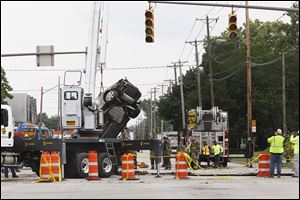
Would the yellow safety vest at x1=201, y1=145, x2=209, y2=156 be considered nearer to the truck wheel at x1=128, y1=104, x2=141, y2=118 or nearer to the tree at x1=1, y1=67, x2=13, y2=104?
the truck wheel at x1=128, y1=104, x2=141, y2=118

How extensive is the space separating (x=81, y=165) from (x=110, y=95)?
156 inches

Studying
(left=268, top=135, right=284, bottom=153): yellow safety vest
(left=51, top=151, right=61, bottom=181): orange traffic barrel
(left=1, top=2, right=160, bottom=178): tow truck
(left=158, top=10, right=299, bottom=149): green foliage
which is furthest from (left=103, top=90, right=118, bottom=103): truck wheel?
(left=268, top=135, right=284, bottom=153): yellow safety vest

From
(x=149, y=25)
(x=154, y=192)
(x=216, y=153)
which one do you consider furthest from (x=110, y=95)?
(x=154, y=192)

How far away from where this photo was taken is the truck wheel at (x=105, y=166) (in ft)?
76.6

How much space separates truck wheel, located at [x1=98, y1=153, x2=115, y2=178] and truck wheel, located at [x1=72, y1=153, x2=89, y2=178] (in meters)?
0.55

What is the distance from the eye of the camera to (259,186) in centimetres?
1800

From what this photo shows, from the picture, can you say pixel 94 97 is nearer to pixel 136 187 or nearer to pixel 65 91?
pixel 65 91

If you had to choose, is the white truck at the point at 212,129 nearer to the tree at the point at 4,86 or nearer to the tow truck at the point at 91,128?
the tow truck at the point at 91,128

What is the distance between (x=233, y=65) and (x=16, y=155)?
3871 cm

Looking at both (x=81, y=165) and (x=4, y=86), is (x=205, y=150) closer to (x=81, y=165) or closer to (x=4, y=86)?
(x=81, y=165)

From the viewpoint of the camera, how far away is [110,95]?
25.6m

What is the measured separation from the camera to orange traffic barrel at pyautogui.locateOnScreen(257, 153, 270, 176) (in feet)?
75.4

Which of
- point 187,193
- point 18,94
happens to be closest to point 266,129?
point 18,94

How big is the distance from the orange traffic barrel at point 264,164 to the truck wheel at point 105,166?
5815 mm
